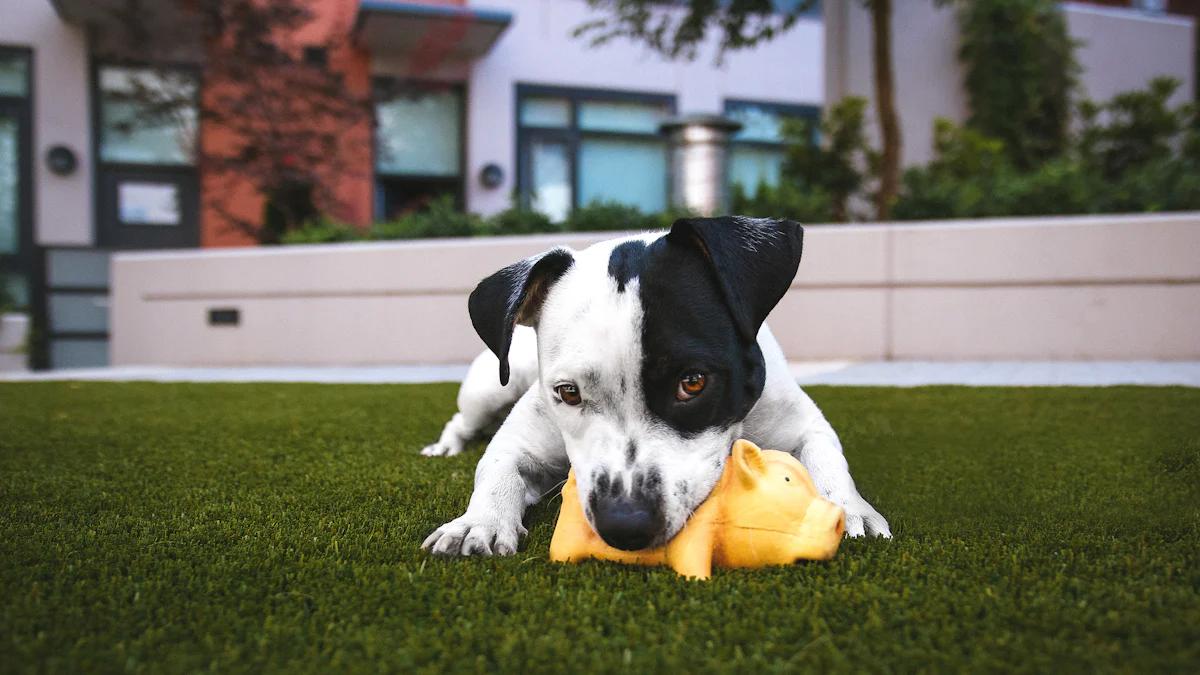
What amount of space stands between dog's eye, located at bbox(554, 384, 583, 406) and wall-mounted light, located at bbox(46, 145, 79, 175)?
516 inches

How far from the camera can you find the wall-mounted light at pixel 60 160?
40.0ft

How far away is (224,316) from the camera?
9195mm

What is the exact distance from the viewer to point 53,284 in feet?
38.9

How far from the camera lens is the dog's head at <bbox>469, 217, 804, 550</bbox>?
74.2 inches

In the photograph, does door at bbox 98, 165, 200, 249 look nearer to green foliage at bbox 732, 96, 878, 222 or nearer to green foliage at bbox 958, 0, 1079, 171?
green foliage at bbox 732, 96, 878, 222

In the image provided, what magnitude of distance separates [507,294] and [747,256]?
69cm

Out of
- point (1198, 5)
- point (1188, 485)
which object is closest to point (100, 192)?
point (1188, 485)

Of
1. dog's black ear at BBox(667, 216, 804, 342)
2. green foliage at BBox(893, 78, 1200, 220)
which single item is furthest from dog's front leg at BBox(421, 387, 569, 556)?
green foliage at BBox(893, 78, 1200, 220)

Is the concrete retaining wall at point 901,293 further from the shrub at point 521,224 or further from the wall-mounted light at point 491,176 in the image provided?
the wall-mounted light at point 491,176

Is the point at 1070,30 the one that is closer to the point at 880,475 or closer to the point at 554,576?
the point at 880,475

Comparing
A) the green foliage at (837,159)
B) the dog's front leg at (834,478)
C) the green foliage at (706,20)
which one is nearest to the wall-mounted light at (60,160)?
the green foliage at (706,20)

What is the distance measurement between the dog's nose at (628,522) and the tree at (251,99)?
36.3ft

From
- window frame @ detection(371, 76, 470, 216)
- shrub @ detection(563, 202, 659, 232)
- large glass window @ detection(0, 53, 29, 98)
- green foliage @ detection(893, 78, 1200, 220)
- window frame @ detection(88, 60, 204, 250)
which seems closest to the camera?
green foliage @ detection(893, 78, 1200, 220)

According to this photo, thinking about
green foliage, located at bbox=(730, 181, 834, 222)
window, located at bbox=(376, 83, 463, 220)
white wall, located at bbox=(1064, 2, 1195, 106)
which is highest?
white wall, located at bbox=(1064, 2, 1195, 106)
